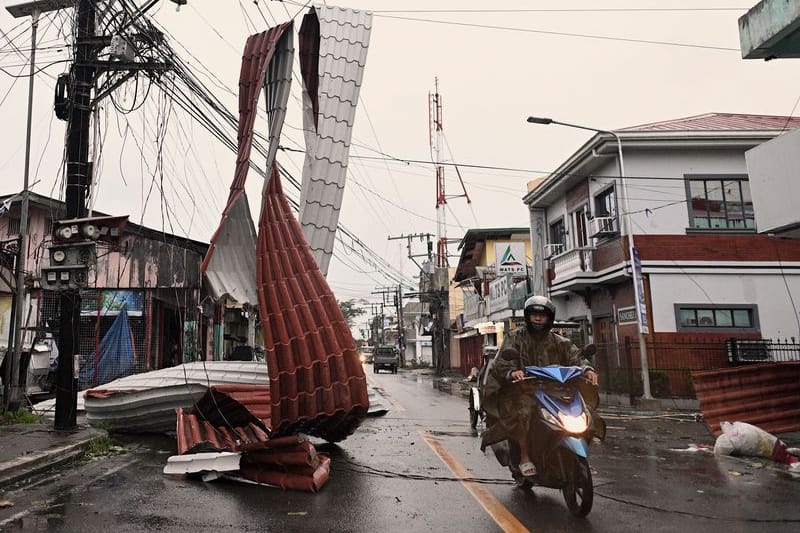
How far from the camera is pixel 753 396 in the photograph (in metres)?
9.66

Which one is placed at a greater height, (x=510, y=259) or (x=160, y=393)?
(x=510, y=259)

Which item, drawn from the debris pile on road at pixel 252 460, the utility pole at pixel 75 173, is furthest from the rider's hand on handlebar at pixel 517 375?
the utility pole at pixel 75 173

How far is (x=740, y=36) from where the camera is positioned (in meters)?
8.46

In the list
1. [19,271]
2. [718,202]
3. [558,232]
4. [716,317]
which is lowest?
[716,317]

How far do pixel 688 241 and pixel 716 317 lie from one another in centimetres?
247

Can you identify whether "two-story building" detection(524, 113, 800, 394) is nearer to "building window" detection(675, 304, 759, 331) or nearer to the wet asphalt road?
"building window" detection(675, 304, 759, 331)

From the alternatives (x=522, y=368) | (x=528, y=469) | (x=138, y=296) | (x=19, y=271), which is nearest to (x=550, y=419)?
(x=528, y=469)

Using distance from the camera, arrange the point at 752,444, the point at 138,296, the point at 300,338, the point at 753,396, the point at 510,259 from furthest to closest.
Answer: the point at 510,259
the point at 138,296
the point at 753,396
the point at 752,444
the point at 300,338

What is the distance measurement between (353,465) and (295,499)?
187 centimetres

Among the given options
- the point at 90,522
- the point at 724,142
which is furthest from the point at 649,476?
the point at 724,142

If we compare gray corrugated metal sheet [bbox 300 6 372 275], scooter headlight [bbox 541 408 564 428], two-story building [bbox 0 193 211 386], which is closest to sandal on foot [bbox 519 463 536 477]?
scooter headlight [bbox 541 408 564 428]

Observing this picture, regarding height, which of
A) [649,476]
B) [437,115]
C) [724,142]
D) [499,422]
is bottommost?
[649,476]

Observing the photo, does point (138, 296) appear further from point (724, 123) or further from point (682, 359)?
point (724, 123)

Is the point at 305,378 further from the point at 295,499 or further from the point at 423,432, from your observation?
Answer: the point at 423,432
